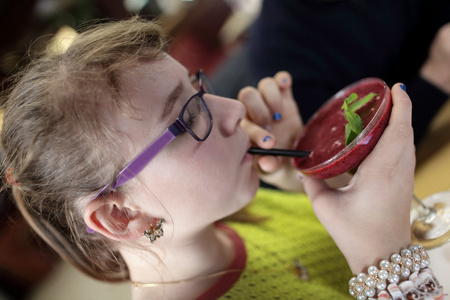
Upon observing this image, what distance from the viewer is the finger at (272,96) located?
1260 millimetres

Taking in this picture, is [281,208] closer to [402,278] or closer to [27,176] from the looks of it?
[402,278]

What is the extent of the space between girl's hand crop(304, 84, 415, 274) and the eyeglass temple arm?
46 centimetres

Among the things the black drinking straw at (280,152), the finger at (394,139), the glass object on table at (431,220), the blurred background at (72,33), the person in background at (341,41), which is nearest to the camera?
the finger at (394,139)

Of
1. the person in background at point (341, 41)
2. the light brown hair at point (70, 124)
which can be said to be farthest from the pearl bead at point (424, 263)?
the person in background at point (341, 41)

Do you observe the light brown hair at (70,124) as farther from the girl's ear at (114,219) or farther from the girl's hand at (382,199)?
the girl's hand at (382,199)

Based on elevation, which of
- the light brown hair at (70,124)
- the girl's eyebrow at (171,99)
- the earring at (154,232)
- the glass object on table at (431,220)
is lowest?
the glass object on table at (431,220)

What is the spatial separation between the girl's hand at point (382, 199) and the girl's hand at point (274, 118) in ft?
1.21

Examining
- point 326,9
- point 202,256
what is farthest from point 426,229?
point 326,9

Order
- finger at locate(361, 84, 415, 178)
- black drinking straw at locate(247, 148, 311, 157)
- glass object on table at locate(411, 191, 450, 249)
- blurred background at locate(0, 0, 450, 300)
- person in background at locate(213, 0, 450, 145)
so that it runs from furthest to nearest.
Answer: person in background at locate(213, 0, 450, 145), blurred background at locate(0, 0, 450, 300), black drinking straw at locate(247, 148, 311, 157), glass object on table at locate(411, 191, 450, 249), finger at locate(361, 84, 415, 178)

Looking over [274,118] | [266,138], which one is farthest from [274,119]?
[266,138]

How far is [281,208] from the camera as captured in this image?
1.51 metres

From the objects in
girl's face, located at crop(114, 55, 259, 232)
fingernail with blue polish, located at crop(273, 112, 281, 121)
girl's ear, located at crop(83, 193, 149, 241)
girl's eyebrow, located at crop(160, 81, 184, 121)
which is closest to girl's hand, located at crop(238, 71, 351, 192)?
fingernail with blue polish, located at crop(273, 112, 281, 121)

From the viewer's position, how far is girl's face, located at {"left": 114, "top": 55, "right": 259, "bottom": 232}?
2.76 feet

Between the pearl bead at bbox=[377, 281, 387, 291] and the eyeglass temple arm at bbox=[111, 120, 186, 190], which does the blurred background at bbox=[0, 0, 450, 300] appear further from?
the eyeglass temple arm at bbox=[111, 120, 186, 190]
